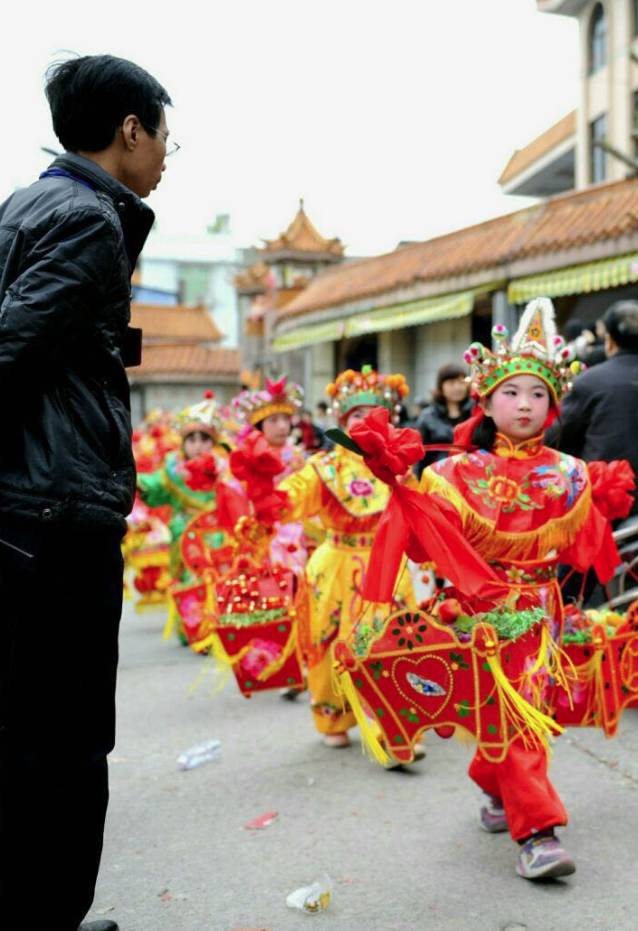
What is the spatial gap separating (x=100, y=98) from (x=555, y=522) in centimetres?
186

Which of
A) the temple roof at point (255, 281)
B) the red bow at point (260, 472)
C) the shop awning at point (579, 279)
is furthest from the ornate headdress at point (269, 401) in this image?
the temple roof at point (255, 281)

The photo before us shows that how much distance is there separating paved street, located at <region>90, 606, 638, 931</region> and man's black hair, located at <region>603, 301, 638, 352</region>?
184 centimetres

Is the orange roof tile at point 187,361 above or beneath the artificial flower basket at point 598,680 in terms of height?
above

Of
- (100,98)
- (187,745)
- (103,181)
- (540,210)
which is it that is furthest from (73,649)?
(540,210)

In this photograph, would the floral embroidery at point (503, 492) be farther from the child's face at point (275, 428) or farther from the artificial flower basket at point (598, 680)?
the child's face at point (275, 428)

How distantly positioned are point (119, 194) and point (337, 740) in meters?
2.90

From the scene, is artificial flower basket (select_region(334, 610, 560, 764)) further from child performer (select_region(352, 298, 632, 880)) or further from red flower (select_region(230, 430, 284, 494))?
red flower (select_region(230, 430, 284, 494))

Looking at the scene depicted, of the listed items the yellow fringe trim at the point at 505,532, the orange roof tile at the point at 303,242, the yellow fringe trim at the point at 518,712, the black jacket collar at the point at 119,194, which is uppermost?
the orange roof tile at the point at 303,242

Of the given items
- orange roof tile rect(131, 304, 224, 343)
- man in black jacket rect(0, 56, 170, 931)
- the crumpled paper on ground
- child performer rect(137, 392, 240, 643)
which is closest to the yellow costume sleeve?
the crumpled paper on ground

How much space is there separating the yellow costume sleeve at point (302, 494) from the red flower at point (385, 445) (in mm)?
1314

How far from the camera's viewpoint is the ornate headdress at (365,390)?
471cm

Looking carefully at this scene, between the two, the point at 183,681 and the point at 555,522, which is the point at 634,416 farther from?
the point at 183,681

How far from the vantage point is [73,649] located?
2.12 m

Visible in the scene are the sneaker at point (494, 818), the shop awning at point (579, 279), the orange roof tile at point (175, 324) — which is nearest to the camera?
the sneaker at point (494, 818)
